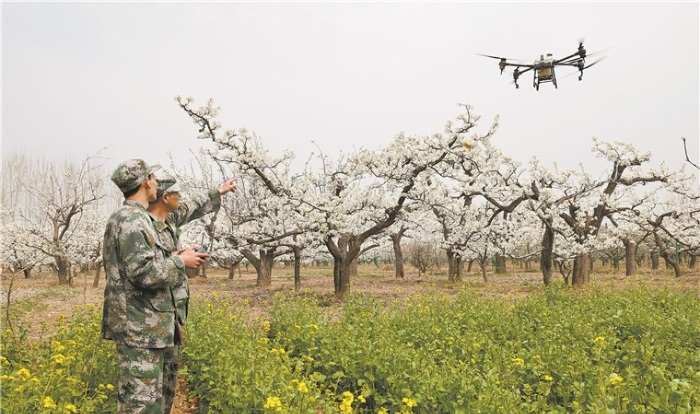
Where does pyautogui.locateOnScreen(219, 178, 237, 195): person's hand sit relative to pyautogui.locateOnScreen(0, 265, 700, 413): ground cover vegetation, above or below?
above

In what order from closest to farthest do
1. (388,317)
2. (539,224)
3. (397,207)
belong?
1. (388,317)
2. (397,207)
3. (539,224)

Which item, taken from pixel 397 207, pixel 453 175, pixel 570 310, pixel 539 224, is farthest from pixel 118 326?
pixel 539 224

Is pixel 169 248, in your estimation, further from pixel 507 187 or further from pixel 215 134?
pixel 507 187

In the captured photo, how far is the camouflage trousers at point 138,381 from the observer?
3002 millimetres

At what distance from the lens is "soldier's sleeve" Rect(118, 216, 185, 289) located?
2.99 m

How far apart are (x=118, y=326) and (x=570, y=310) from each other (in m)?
6.62

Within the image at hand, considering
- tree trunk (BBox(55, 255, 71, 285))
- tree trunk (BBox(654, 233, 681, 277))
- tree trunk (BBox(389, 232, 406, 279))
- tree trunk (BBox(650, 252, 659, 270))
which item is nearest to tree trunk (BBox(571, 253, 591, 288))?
tree trunk (BBox(654, 233, 681, 277))

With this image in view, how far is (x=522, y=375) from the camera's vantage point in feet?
15.4

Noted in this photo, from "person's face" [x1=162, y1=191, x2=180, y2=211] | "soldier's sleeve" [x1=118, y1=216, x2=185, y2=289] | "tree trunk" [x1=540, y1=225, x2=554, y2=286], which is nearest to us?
"soldier's sleeve" [x1=118, y1=216, x2=185, y2=289]

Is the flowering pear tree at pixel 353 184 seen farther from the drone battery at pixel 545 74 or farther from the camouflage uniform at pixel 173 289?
the camouflage uniform at pixel 173 289

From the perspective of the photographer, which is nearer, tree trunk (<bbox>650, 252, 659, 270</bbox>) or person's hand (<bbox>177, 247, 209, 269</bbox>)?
person's hand (<bbox>177, 247, 209, 269</bbox>)

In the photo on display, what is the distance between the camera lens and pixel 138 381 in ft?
9.91

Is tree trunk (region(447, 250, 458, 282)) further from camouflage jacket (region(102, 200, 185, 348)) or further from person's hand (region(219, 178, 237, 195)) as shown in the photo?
camouflage jacket (region(102, 200, 185, 348))

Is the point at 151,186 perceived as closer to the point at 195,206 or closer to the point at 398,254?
the point at 195,206
